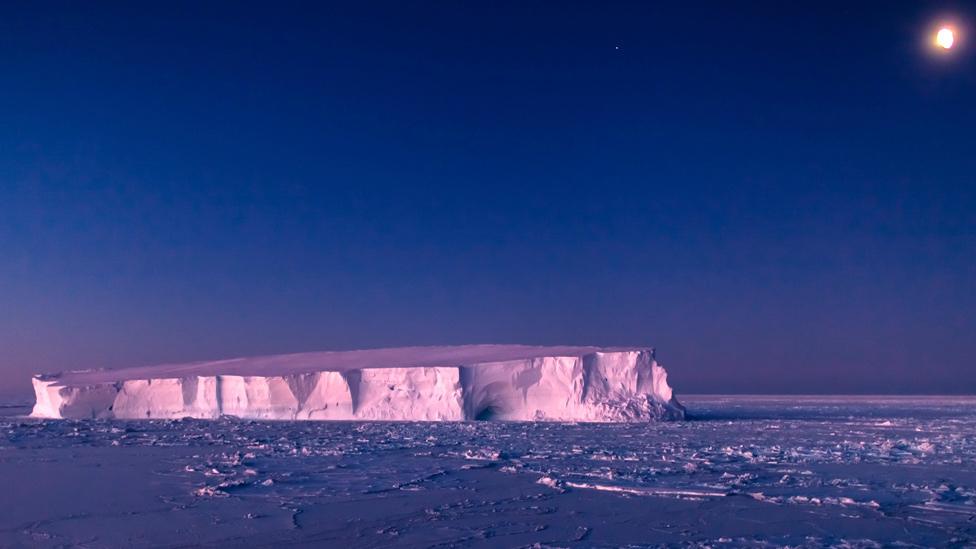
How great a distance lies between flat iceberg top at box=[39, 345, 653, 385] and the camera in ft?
62.5

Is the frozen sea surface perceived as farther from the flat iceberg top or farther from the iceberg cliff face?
the flat iceberg top

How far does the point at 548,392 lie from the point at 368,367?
14.0 ft

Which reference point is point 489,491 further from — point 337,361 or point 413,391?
point 337,361

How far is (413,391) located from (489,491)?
11.1 metres

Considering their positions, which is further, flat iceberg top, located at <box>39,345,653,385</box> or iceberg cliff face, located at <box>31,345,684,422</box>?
flat iceberg top, located at <box>39,345,653,385</box>

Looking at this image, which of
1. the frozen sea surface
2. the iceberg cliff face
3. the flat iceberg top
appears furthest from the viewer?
the flat iceberg top

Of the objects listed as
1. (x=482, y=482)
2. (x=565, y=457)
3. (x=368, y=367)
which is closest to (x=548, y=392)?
(x=368, y=367)

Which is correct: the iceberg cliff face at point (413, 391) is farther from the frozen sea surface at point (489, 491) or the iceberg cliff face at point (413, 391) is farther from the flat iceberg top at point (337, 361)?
the frozen sea surface at point (489, 491)

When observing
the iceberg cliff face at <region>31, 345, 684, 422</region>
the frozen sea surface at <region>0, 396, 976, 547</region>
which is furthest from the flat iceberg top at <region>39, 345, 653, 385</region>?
the frozen sea surface at <region>0, 396, 976, 547</region>

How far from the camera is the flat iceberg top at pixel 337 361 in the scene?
19047mm

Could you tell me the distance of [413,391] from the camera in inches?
716

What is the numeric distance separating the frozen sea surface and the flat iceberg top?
6297 millimetres

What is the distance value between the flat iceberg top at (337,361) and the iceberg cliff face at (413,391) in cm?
11

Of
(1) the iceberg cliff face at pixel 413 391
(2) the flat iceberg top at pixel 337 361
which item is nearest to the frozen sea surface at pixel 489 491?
(1) the iceberg cliff face at pixel 413 391
